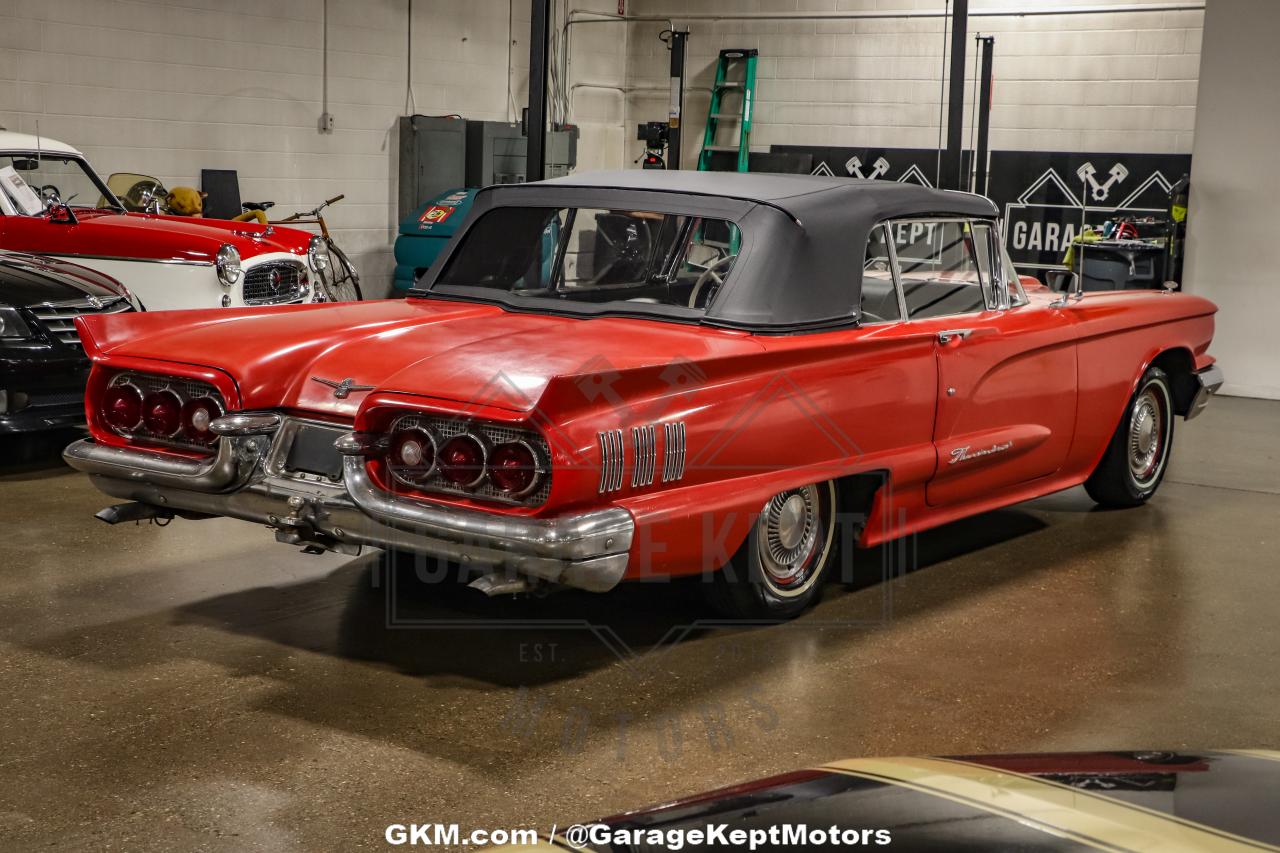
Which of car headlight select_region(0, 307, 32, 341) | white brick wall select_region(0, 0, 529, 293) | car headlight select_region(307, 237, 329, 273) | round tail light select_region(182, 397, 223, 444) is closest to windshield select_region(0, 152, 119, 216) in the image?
car headlight select_region(307, 237, 329, 273)

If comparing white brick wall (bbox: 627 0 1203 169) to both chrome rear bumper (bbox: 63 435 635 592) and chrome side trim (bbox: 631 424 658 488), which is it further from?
chrome rear bumper (bbox: 63 435 635 592)

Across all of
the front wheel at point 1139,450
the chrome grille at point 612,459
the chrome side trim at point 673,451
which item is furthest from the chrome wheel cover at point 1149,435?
the chrome grille at point 612,459

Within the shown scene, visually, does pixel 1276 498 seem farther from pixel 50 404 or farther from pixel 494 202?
pixel 50 404

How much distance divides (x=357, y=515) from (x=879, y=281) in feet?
6.96

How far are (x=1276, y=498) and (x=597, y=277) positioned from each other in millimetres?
3832

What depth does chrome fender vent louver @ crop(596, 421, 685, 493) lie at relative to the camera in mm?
3701

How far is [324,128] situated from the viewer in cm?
1306

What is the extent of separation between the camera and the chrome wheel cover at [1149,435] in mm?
6270

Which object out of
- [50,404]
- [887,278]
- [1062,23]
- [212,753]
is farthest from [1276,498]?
[1062,23]

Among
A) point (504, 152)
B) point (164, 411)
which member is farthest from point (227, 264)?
point (504, 152)

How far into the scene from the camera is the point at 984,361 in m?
5.04

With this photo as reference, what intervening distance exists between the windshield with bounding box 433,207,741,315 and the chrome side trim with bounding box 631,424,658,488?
3.51 ft

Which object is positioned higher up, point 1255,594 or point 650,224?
point 650,224

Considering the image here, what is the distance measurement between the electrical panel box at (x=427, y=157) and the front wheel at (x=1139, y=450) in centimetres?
904
